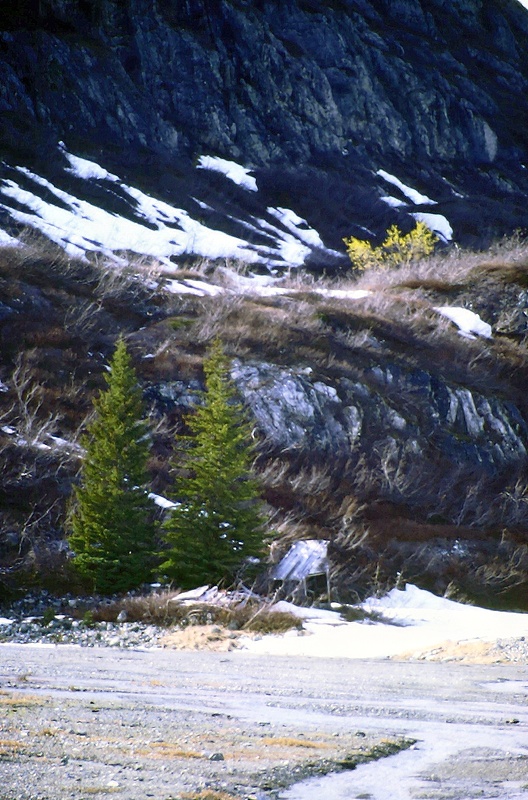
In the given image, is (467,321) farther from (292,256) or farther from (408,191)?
(408,191)

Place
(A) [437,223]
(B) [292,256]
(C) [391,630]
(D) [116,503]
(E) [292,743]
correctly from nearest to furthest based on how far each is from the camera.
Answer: (E) [292,743] < (C) [391,630] < (D) [116,503] < (B) [292,256] < (A) [437,223]

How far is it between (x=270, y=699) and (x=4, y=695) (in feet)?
7.59

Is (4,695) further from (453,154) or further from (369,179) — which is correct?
(453,154)

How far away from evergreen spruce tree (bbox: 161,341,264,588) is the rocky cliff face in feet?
234

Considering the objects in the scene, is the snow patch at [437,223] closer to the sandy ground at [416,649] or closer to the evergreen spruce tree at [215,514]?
the evergreen spruce tree at [215,514]

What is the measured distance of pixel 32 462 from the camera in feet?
84.3

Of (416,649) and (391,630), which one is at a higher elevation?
(416,649)

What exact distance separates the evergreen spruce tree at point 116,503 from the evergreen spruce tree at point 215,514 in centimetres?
89

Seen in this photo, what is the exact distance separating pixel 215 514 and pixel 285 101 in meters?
99.0

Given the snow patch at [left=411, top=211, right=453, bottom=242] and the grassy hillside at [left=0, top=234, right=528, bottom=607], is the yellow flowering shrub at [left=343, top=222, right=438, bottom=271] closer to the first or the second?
the snow patch at [left=411, top=211, right=453, bottom=242]

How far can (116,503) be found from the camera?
21.0 m

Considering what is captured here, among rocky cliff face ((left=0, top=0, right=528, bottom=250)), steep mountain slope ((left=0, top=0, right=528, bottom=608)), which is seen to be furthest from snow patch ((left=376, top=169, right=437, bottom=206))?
rocky cliff face ((left=0, top=0, right=528, bottom=250))

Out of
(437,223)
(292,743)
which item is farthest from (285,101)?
(292,743)

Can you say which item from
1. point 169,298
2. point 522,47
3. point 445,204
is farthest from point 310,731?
point 522,47
